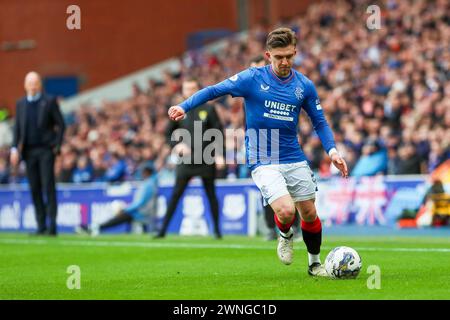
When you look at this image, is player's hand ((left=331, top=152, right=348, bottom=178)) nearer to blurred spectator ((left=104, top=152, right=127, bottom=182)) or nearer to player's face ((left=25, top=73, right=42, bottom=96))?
player's face ((left=25, top=73, right=42, bottom=96))

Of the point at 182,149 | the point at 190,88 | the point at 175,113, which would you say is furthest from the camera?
the point at 182,149

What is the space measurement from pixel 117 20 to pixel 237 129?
646 inches

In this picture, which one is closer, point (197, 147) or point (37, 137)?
point (197, 147)

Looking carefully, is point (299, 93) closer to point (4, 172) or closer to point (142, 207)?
point (142, 207)

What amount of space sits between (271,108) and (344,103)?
14043mm

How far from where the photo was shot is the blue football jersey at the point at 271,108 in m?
9.66

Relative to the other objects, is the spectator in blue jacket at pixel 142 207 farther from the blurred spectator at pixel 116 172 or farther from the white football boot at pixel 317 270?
the white football boot at pixel 317 270

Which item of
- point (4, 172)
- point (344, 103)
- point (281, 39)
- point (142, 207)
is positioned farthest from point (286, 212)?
point (4, 172)

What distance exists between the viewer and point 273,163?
9797mm

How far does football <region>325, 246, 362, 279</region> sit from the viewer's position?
9.30 metres

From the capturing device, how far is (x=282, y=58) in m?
9.48

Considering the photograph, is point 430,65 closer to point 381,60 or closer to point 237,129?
point 381,60

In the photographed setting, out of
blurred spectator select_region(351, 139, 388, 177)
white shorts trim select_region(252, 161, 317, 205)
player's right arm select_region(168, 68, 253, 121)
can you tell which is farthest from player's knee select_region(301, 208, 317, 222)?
blurred spectator select_region(351, 139, 388, 177)

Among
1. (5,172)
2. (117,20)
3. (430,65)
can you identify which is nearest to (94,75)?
(117,20)
